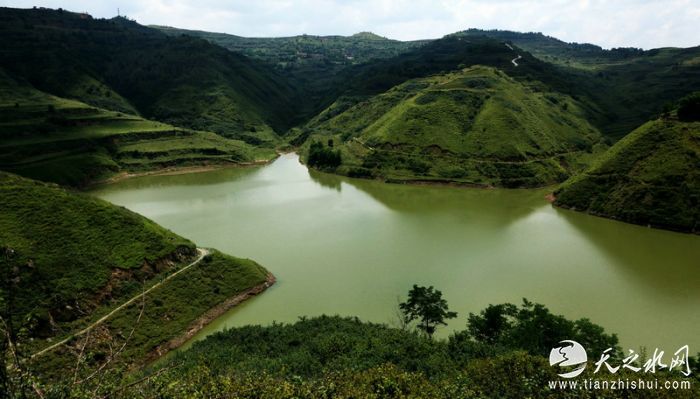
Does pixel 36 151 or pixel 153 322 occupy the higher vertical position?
pixel 36 151

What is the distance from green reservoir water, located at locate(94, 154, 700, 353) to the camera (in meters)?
36.0

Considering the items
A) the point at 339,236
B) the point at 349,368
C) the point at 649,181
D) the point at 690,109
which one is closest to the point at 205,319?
the point at 349,368

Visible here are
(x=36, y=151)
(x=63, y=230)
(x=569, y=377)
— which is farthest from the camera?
(x=36, y=151)

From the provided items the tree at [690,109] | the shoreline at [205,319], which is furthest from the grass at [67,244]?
the tree at [690,109]

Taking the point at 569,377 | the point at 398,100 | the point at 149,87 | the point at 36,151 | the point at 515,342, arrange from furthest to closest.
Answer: the point at 149,87 → the point at 398,100 → the point at 36,151 → the point at 515,342 → the point at 569,377

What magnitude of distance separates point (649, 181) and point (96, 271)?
229 ft

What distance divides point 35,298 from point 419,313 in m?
28.0

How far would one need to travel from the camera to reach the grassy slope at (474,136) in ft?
282

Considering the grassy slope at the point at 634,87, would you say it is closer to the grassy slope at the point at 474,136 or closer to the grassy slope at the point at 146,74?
the grassy slope at the point at 474,136

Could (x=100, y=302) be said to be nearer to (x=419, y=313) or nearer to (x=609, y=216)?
(x=419, y=313)

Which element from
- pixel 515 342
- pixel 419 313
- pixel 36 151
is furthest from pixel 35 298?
pixel 36 151

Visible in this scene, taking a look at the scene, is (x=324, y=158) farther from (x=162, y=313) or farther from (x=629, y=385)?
(x=629, y=385)

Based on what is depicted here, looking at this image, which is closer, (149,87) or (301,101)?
(149,87)

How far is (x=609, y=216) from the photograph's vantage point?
6188 cm
